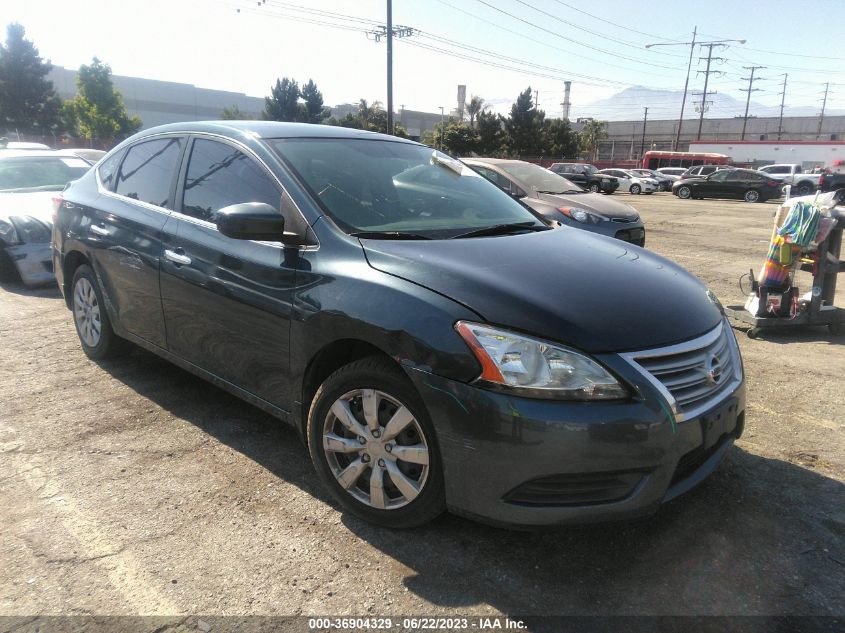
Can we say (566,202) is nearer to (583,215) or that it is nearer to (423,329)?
(583,215)

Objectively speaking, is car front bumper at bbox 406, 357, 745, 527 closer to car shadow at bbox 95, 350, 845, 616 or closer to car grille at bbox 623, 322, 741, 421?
car grille at bbox 623, 322, 741, 421

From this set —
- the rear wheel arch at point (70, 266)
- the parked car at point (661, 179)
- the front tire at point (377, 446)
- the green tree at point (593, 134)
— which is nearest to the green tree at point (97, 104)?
the parked car at point (661, 179)

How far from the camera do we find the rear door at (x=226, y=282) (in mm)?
2791

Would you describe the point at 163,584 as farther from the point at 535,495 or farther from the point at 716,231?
the point at 716,231

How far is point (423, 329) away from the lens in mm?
2205

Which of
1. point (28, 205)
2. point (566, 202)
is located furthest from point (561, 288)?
point (28, 205)

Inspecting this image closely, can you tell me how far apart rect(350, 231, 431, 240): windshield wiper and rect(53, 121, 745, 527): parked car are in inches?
0.5

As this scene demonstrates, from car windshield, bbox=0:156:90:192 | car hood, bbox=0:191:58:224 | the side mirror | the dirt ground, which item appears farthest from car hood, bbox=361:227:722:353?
car windshield, bbox=0:156:90:192

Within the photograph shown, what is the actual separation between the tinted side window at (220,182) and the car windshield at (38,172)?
19.1 feet

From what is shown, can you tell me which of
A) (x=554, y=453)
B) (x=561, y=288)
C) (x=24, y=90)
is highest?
(x=24, y=90)

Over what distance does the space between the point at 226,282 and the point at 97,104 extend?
51.3 metres

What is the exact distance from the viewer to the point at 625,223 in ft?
27.3

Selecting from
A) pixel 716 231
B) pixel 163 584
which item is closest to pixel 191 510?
pixel 163 584

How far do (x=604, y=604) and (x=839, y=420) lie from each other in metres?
2.48
